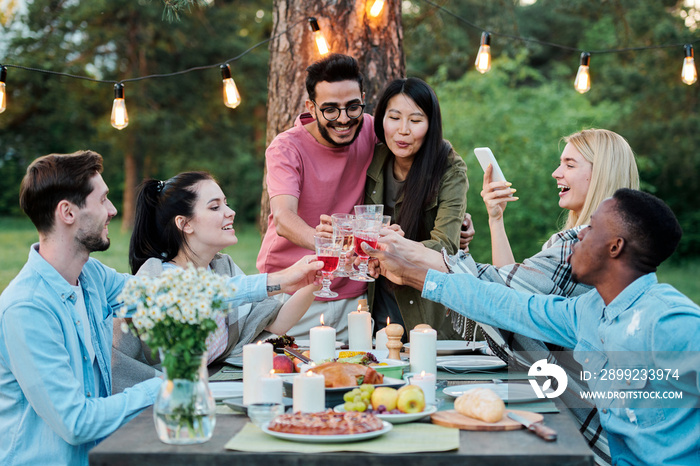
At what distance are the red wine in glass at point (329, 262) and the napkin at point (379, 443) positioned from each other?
113 centimetres

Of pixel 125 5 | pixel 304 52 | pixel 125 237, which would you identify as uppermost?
pixel 125 5

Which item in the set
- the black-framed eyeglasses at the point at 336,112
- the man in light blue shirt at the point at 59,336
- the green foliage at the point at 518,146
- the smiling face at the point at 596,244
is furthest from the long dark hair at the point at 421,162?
the green foliage at the point at 518,146

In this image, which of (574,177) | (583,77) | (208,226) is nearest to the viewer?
(208,226)

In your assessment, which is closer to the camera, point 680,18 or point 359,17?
point 359,17

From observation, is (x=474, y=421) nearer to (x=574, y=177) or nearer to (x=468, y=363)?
(x=468, y=363)

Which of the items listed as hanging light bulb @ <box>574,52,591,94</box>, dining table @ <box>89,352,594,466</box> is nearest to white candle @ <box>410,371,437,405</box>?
dining table @ <box>89,352,594,466</box>

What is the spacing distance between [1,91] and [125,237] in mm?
16289

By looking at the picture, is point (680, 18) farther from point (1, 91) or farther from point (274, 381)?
point (274, 381)

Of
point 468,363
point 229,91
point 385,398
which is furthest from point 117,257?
point 385,398

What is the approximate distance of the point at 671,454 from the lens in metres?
2.32

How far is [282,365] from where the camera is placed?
2682mm

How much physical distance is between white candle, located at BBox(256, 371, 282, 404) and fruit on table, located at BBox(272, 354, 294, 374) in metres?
0.42

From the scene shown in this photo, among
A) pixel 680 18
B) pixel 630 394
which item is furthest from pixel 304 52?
pixel 680 18

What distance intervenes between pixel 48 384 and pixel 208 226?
1241mm
